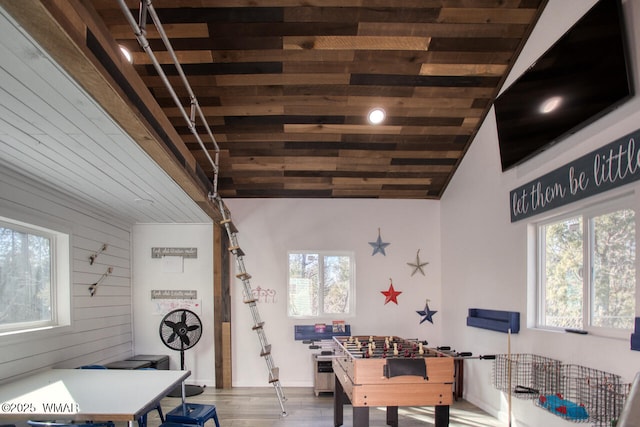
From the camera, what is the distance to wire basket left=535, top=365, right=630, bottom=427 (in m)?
2.98

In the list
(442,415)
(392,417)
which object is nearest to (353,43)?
(442,415)

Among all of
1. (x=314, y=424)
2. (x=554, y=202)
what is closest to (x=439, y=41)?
(x=554, y=202)

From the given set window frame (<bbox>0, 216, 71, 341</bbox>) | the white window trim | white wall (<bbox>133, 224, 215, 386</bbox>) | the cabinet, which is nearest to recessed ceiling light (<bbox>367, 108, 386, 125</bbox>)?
the white window trim

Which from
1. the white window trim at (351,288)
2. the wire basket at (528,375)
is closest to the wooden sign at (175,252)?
the white window trim at (351,288)

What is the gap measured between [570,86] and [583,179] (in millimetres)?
653

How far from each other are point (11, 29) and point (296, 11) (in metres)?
2.44

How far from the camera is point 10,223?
4.12 meters

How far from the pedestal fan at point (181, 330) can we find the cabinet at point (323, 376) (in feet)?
4.60

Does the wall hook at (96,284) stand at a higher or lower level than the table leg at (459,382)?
higher

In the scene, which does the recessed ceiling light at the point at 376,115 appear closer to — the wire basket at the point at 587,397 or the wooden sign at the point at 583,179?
the wooden sign at the point at 583,179

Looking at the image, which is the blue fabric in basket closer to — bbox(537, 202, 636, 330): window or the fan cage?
bbox(537, 202, 636, 330): window

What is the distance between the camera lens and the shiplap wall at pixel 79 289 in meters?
3.94

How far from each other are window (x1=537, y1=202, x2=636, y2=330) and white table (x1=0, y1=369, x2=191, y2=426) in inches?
121

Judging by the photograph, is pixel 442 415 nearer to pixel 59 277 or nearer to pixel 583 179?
pixel 583 179
